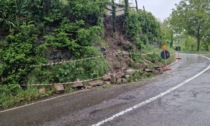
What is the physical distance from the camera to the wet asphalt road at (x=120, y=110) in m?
4.47

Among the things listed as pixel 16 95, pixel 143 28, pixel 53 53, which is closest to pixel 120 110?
pixel 16 95

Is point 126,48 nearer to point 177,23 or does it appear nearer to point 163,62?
point 163,62

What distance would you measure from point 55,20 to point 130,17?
7.03m

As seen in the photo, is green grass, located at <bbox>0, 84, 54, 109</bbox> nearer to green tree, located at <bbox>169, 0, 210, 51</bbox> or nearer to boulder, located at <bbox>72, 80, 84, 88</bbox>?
boulder, located at <bbox>72, 80, 84, 88</bbox>

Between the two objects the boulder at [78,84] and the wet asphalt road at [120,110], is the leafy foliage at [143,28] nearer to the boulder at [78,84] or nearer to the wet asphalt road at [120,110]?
the boulder at [78,84]

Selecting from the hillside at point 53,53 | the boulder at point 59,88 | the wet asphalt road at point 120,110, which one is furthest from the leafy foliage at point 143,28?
the boulder at point 59,88

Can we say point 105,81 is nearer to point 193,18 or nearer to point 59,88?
point 59,88

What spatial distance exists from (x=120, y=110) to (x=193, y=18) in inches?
1455

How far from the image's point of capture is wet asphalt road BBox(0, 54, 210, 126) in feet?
14.7

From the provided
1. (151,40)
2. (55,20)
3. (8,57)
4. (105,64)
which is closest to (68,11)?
(55,20)

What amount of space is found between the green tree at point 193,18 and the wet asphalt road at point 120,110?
32.7 m

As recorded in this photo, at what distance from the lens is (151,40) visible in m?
19.1

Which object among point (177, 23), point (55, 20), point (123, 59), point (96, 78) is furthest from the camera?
point (177, 23)

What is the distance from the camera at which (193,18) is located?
37125mm
